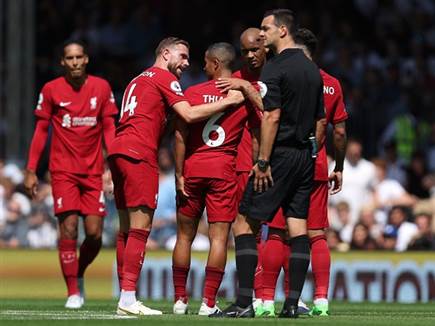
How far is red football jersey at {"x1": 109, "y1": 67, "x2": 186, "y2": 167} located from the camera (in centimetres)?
1319

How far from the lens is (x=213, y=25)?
26.2 meters

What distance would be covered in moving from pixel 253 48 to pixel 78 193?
3.37m

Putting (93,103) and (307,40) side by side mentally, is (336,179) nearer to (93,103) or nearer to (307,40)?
(307,40)

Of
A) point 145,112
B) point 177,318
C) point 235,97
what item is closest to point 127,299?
point 177,318

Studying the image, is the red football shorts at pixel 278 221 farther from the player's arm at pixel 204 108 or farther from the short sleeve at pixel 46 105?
the short sleeve at pixel 46 105

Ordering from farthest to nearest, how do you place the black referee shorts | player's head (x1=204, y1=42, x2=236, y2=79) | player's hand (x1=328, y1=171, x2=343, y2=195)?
player's hand (x1=328, y1=171, x2=343, y2=195) → player's head (x1=204, y1=42, x2=236, y2=79) → the black referee shorts

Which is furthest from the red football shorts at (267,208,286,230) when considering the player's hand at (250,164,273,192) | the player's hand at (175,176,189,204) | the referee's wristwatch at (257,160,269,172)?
the referee's wristwatch at (257,160,269,172)

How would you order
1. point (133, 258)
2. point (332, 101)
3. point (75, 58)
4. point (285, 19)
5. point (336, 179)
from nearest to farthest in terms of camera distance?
point (285, 19) < point (133, 258) < point (332, 101) < point (336, 179) < point (75, 58)

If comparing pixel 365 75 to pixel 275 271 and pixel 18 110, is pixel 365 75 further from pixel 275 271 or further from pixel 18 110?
pixel 275 271

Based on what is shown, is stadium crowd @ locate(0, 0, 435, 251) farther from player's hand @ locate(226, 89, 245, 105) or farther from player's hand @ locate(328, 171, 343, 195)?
player's hand @ locate(226, 89, 245, 105)

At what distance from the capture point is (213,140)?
1324 cm

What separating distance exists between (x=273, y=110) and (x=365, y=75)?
461 inches

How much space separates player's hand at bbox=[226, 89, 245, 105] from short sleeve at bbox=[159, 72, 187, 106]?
41 cm

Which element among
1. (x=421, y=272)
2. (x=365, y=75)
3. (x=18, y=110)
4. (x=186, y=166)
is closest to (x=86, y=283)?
(x=18, y=110)
